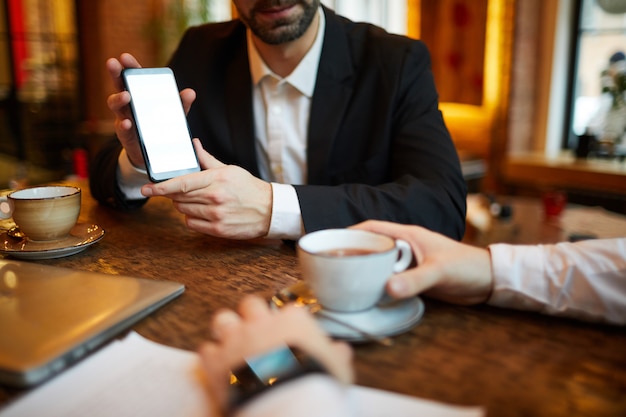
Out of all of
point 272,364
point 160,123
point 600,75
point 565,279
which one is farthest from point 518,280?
point 600,75

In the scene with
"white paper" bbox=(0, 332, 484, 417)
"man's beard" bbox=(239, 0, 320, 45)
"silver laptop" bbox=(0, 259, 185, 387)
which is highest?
"man's beard" bbox=(239, 0, 320, 45)

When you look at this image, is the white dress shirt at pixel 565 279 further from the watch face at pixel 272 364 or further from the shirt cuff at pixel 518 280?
the watch face at pixel 272 364

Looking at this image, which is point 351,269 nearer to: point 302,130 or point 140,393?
point 140,393

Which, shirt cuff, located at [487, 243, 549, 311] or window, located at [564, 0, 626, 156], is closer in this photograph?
shirt cuff, located at [487, 243, 549, 311]

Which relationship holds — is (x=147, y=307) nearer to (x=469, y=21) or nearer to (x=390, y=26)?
(x=469, y=21)

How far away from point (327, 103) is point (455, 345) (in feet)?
2.89

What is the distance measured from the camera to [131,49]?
454cm

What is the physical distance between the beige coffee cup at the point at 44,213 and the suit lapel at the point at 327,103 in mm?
603

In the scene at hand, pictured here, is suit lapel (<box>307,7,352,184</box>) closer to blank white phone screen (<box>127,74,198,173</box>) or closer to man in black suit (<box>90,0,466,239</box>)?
man in black suit (<box>90,0,466,239</box>)

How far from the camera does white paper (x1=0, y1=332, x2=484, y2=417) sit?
0.48 m

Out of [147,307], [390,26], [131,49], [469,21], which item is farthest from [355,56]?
[131,49]

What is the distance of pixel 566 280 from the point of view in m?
0.69

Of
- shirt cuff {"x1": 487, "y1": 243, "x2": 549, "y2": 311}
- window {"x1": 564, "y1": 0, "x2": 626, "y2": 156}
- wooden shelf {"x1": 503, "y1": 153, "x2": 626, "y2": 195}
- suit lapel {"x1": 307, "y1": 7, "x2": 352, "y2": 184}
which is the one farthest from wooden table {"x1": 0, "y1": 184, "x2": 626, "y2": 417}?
window {"x1": 564, "y1": 0, "x2": 626, "y2": 156}

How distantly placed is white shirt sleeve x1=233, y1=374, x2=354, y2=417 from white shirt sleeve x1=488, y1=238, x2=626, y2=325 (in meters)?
0.35
